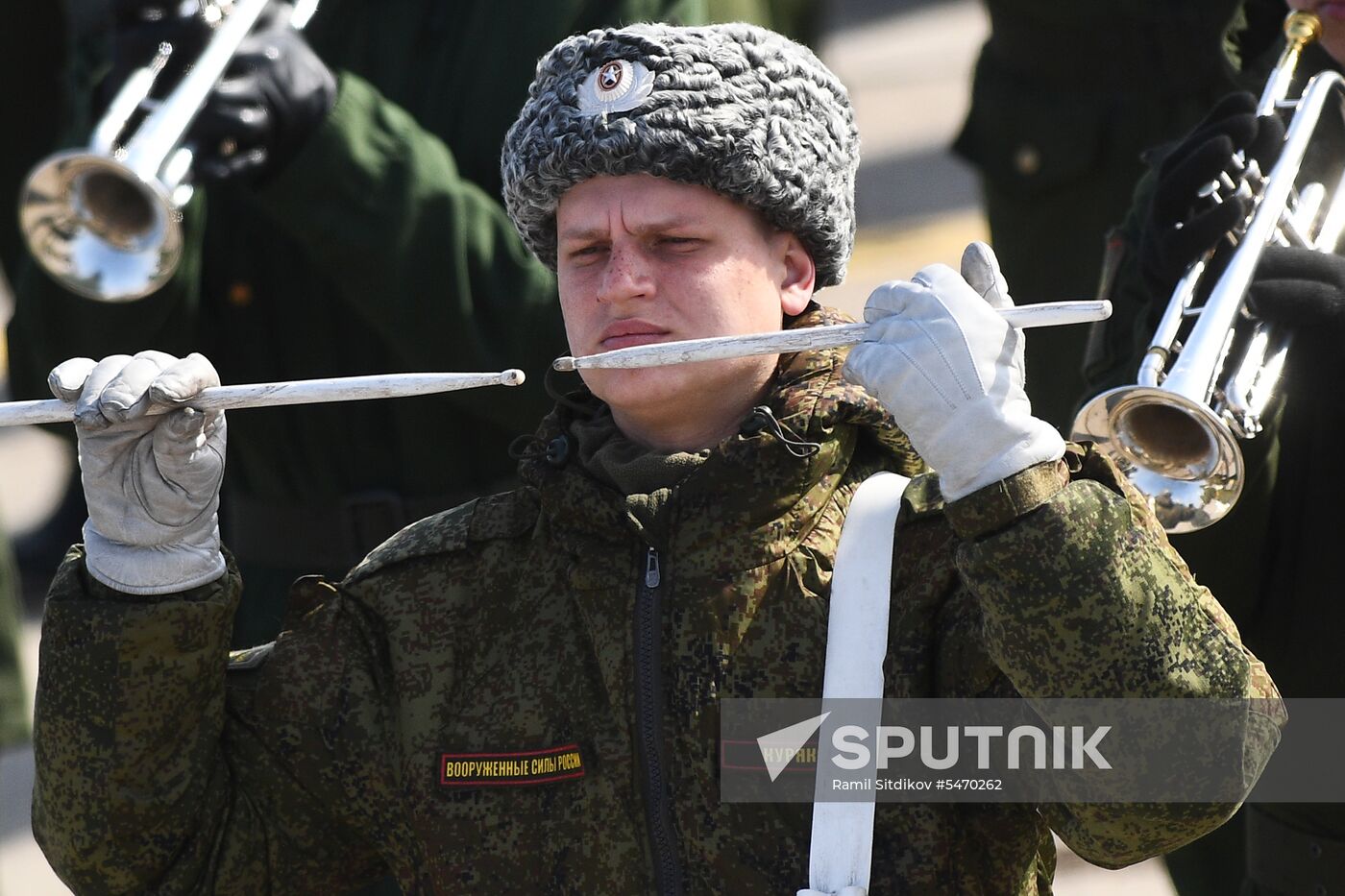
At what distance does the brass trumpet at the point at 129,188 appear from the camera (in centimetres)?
345

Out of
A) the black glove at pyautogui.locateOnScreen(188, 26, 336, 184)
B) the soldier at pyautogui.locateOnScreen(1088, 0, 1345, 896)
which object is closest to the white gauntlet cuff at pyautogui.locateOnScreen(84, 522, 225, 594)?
the black glove at pyautogui.locateOnScreen(188, 26, 336, 184)

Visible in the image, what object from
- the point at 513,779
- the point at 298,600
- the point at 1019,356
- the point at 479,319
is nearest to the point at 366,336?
the point at 479,319

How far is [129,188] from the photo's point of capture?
11.9 feet

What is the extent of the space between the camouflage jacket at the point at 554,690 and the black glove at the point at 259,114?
1.17m

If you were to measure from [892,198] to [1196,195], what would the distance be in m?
7.31

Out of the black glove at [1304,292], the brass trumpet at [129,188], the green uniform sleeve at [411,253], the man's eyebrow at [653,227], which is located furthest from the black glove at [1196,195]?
the brass trumpet at [129,188]

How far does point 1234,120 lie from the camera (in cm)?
301

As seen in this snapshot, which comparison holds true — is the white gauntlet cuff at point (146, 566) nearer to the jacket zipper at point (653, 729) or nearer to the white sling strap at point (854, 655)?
the jacket zipper at point (653, 729)

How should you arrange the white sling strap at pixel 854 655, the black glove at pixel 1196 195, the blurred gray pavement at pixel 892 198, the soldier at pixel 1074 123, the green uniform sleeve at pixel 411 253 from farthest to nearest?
the blurred gray pavement at pixel 892 198, the soldier at pixel 1074 123, the green uniform sleeve at pixel 411 253, the black glove at pixel 1196 195, the white sling strap at pixel 854 655

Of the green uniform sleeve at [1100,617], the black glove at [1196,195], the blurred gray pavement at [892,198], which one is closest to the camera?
the green uniform sleeve at [1100,617]

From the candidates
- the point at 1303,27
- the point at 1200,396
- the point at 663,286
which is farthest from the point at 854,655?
the point at 1303,27

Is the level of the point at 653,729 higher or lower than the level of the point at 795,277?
lower

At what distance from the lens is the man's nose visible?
231cm

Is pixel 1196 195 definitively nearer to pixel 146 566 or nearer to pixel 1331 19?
pixel 1331 19
